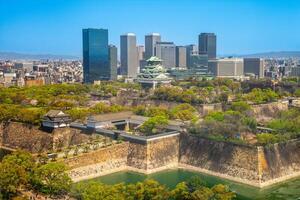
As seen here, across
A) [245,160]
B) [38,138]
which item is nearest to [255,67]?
[38,138]

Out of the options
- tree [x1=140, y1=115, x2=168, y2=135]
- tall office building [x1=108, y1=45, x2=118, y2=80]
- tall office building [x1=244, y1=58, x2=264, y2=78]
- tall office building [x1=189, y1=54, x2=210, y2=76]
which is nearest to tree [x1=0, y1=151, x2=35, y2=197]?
tree [x1=140, y1=115, x2=168, y2=135]

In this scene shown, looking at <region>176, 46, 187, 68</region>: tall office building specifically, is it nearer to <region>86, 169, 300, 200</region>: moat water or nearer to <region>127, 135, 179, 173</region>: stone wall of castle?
<region>127, 135, 179, 173</region>: stone wall of castle

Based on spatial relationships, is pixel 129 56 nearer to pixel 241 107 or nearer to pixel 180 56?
pixel 180 56

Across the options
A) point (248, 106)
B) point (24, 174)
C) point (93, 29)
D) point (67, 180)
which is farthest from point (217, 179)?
point (93, 29)

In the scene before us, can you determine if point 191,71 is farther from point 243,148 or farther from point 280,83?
point 243,148

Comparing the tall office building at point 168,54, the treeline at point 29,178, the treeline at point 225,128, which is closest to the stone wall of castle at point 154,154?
the treeline at point 225,128

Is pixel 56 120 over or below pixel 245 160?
over
